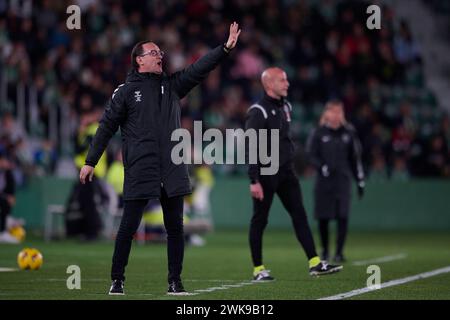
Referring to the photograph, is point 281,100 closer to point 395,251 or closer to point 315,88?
point 395,251

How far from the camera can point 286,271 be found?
15688 mm

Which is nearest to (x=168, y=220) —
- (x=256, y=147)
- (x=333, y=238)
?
(x=256, y=147)

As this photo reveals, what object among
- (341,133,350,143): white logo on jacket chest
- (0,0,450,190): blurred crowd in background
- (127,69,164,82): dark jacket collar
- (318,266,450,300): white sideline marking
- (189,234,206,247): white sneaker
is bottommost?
(318,266,450,300): white sideline marking

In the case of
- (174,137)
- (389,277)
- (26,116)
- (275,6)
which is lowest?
(389,277)

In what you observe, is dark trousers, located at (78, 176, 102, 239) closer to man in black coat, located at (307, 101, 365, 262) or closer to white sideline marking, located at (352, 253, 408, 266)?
man in black coat, located at (307, 101, 365, 262)

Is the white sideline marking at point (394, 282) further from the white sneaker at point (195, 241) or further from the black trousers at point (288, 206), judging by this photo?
the white sneaker at point (195, 241)

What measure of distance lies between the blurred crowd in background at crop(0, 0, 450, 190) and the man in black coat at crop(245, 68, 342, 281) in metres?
10.8

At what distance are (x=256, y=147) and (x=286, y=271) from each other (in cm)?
212

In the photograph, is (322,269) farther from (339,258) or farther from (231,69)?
(231,69)

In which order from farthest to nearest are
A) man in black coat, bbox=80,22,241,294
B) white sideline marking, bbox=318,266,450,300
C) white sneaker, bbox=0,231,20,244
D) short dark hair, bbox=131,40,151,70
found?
white sneaker, bbox=0,231,20,244, short dark hair, bbox=131,40,151,70, man in black coat, bbox=80,22,241,294, white sideline marking, bbox=318,266,450,300

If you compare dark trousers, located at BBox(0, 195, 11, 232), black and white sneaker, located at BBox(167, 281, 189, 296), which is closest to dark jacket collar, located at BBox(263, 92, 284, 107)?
black and white sneaker, located at BBox(167, 281, 189, 296)

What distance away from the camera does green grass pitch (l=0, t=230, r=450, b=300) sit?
1235 centimetres

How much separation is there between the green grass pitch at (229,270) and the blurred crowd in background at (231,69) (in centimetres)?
404

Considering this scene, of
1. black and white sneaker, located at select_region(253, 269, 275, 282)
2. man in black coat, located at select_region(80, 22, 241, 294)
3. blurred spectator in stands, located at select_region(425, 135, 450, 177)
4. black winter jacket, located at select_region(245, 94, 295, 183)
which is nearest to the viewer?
man in black coat, located at select_region(80, 22, 241, 294)
